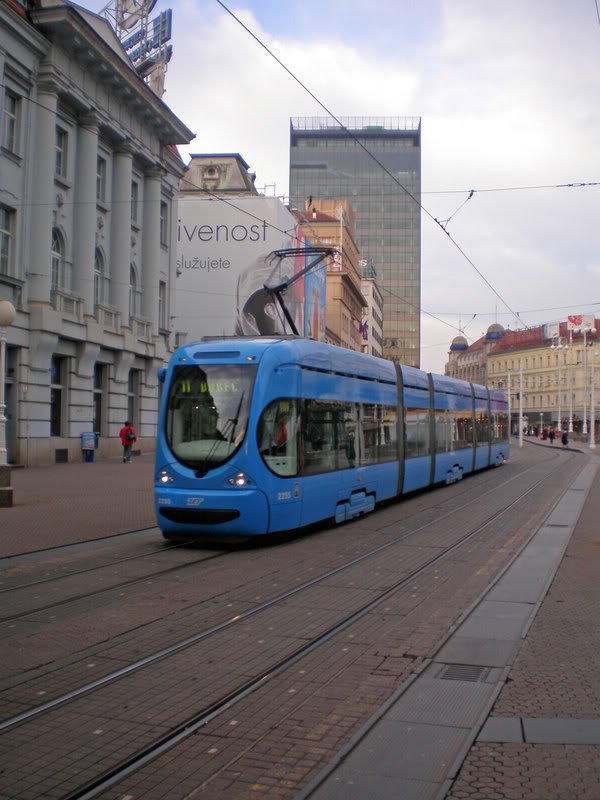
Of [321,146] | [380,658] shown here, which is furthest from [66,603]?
[321,146]

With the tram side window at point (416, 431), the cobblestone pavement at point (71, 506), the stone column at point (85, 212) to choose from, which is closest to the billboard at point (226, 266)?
the stone column at point (85, 212)

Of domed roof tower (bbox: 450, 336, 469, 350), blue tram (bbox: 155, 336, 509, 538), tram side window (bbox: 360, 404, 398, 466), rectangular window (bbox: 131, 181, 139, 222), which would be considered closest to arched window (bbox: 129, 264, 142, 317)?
rectangular window (bbox: 131, 181, 139, 222)

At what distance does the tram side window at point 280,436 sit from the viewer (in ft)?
39.0

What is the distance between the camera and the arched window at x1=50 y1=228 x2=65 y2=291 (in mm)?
29812

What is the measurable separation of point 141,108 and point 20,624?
3133cm

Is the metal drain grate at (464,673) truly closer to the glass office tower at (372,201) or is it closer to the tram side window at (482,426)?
the tram side window at (482,426)

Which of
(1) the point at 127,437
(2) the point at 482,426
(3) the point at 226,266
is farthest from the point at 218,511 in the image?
(3) the point at 226,266

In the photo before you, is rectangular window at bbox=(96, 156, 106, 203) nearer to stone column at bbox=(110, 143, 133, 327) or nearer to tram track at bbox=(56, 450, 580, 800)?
stone column at bbox=(110, 143, 133, 327)

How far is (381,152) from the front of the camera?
136m

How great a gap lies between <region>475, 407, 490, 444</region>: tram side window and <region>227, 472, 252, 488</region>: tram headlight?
61.2 feet

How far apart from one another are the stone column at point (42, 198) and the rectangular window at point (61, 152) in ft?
6.21

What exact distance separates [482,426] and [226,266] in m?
28.6

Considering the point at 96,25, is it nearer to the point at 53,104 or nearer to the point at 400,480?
the point at 53,104

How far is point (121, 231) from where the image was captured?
34.4m
